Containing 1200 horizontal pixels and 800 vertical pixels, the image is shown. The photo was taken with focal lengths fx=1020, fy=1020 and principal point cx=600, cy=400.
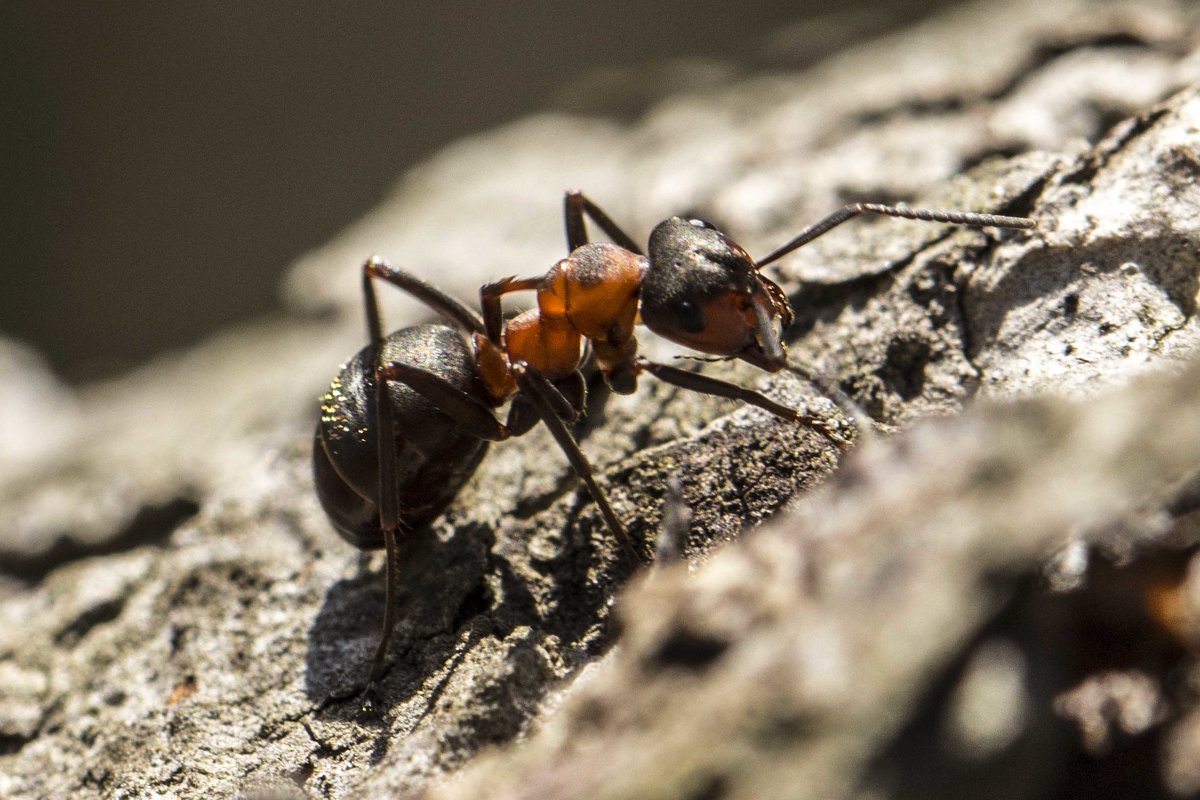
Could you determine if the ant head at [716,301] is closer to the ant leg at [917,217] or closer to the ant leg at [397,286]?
the ant leg at [917,217]

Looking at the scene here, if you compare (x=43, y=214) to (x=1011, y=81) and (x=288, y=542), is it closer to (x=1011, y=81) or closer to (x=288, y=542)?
(x=288, y=542)

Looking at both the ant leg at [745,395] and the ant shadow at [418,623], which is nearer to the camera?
the ant shadow at [418,623]

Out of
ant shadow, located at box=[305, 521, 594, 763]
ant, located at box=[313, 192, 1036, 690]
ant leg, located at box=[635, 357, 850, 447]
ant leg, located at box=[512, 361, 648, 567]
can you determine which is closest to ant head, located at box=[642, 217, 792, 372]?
ant, located at box=[313, 192, 1036, 690]

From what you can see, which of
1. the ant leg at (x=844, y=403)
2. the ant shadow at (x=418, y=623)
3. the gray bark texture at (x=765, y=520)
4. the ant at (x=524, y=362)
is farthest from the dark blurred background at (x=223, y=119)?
the ant leg at (x=844, y=403)

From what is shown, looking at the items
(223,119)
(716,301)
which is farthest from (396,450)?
(223,119)

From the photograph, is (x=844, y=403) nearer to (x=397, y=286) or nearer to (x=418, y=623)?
(x=418, y=623)

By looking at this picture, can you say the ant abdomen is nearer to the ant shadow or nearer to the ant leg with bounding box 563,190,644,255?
the ant shadow
